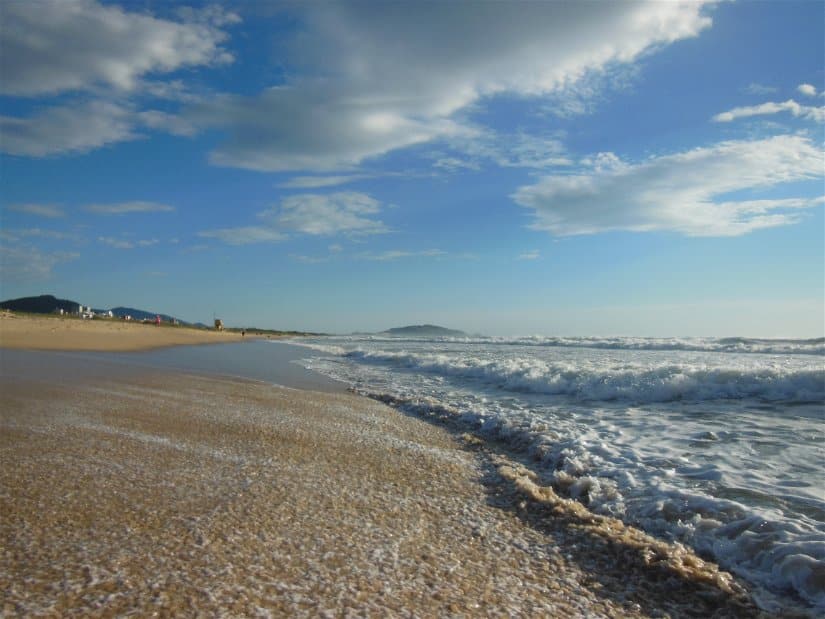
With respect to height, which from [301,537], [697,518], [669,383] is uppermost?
[669,383]

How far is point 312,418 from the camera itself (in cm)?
841

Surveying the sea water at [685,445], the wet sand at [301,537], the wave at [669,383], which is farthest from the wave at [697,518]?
the wave at [669,383]

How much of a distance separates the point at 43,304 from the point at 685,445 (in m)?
88.2

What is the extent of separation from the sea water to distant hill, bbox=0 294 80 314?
245 feet

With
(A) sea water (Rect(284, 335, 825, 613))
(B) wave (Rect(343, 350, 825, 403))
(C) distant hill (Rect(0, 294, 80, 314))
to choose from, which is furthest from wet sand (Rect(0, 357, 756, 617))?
(C) distant hill (Rect(0, 294, 80, 314))

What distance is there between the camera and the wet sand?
2.83 metres

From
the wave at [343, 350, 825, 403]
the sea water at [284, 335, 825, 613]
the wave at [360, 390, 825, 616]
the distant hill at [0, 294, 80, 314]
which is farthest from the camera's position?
the distant hill at [0, 294, 80, 314]

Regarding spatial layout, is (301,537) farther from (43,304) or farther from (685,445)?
(43,304)

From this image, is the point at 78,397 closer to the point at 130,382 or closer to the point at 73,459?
the point at 130,382

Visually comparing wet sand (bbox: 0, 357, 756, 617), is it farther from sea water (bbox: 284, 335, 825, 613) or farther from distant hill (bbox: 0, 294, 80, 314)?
distant hill (bbox: 0, 294, 80, 314)

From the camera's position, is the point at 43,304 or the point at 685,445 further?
the point at 43,304

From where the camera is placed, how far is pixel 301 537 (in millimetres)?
3590

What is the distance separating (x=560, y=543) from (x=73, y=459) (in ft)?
15.1

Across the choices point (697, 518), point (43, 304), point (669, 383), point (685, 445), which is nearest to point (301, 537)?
point (697, 518)
